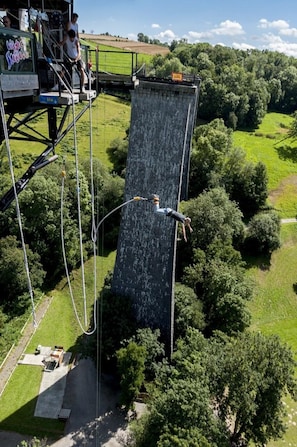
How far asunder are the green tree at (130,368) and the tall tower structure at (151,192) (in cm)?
302

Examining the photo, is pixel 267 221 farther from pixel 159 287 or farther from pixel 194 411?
pixel 194 411

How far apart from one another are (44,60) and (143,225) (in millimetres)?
11348

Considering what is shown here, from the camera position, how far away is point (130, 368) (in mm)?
15984

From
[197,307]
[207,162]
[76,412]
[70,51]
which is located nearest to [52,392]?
[76,412]

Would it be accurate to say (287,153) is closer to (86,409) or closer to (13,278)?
(13,278)

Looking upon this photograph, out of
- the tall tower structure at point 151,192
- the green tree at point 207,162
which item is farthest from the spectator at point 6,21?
the green tree at point 207,162

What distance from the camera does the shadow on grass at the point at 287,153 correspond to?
49.8 m

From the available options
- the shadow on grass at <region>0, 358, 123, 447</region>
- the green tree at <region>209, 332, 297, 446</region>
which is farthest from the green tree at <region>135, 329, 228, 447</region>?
the shadow on grass at <region>0, 358, 123, 447</region>

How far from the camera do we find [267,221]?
30062 millimetres

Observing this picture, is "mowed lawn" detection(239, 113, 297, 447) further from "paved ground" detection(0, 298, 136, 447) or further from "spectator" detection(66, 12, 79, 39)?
"spectator" detection(66, 12, 79, 39)

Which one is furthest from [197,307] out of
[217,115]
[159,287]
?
[217,115]

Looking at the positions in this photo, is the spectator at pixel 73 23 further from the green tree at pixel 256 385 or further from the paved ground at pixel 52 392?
the paved ground at pixel 52 392

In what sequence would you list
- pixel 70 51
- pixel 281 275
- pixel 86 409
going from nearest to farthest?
pixel 70 51 < pixel 86 409 < pixel 281 275

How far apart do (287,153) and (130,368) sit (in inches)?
1745
